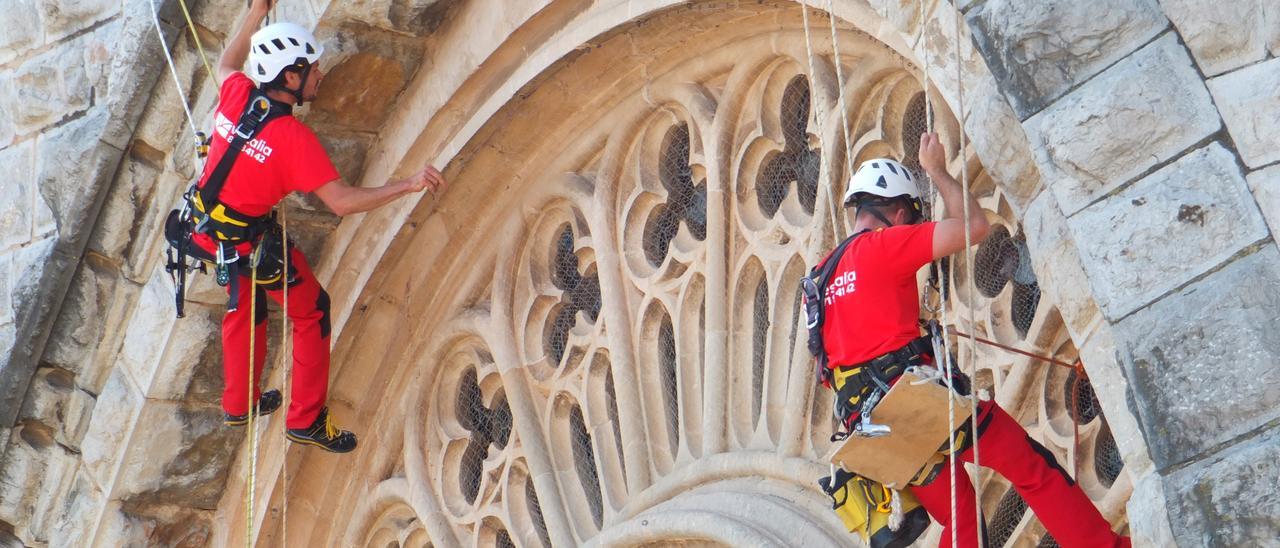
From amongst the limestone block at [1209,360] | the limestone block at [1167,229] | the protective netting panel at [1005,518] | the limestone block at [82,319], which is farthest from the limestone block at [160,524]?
the limestone block at [1209,360]

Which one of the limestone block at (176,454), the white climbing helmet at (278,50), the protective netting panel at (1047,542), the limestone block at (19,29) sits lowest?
the protective netting panel at (1047,542)

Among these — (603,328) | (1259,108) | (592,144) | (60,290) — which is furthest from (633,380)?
(1259,108)

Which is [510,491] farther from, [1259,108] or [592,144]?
[1259,108]

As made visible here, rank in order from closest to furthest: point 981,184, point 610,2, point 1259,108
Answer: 1. point 1259,108
2. point 981,184
3. point 610,2

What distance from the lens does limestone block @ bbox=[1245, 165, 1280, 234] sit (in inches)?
189

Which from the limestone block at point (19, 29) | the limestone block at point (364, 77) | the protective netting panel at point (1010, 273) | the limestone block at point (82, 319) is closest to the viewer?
the protective netting panel at point (1010, 273)

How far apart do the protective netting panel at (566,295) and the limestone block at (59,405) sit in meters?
1.78

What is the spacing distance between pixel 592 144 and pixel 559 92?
0.34 m

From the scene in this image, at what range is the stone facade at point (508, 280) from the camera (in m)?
7.21

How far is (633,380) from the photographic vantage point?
26.3 feet

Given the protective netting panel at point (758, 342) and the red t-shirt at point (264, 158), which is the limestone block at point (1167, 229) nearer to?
the protective netting panel at point (758, 342)

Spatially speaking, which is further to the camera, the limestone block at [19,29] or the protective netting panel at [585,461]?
the limestone block at [19,29]

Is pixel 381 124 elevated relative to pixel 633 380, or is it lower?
elevated

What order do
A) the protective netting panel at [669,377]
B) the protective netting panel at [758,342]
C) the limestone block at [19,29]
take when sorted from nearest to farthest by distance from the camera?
the protective netting panel at [758,342] < the protective netting panel at [669,377] < the limestone block at [19,29]
